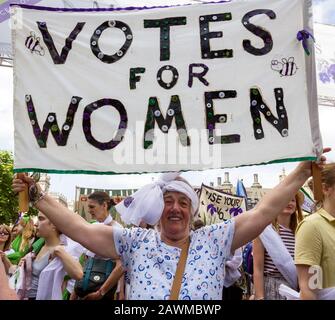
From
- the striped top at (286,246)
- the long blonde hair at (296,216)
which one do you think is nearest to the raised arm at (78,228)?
the striped top at (286,246)

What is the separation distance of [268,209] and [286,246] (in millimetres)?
1225

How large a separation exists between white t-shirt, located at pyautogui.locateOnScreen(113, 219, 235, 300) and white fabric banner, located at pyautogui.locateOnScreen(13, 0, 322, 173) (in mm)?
414

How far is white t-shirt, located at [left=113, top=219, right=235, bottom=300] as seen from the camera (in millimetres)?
2562

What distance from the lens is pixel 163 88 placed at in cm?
317

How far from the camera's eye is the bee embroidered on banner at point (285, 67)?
3037mm

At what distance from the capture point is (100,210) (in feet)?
15.9

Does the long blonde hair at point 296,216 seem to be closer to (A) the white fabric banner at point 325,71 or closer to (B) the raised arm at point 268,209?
(B) the raised arm at point 268,209

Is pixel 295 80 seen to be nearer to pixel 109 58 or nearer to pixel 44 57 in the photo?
pixel 109 58

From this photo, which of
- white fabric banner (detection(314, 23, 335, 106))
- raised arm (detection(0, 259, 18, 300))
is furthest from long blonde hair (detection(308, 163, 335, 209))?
white fabric banner (detection(314, 23, 335, 106))

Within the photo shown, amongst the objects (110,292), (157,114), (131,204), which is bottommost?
(110,292)

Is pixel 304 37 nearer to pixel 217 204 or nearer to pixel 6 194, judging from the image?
pixel 217 204

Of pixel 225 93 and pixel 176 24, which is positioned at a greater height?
pixel 176 24
